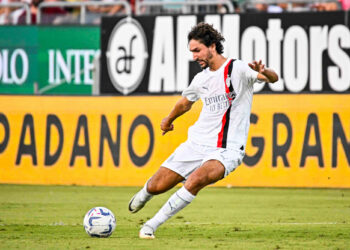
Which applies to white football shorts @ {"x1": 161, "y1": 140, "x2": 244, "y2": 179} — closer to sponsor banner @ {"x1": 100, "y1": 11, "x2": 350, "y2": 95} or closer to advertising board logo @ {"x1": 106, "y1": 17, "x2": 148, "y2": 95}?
sponsor banner @ {"x1": 100, "y1": 11, "x2": 350, "y2": 95}

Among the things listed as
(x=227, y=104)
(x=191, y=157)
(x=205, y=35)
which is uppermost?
(x=205, y=35)

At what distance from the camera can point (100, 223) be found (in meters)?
9.48

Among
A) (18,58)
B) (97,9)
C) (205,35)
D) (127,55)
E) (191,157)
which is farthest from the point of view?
(97,9)

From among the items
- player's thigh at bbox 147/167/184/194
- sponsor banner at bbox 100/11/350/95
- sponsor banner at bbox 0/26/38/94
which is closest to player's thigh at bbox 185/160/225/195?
player's thigh at bbox 147/167/184/194

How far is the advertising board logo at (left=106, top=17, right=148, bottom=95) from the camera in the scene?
17969 mm

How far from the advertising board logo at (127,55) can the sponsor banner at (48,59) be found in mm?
1846

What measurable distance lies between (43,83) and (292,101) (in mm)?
6553

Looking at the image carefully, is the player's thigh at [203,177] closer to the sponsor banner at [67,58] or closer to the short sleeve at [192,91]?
the short sleeve at [192,91]

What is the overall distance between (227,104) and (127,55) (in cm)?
858

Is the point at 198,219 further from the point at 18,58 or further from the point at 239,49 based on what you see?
the point at 18,58

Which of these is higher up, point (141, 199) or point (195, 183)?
point (195, 183)

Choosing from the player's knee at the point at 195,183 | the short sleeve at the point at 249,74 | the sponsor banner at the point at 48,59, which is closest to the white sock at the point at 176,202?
the player's knee at the point at 195,183

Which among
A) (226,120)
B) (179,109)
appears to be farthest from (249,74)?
(179,109)

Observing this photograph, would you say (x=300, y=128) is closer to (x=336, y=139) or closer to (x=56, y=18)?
(x=336, y=139)
